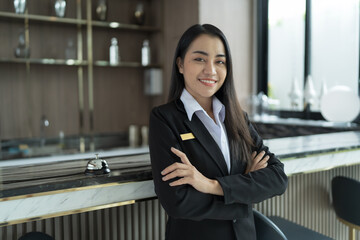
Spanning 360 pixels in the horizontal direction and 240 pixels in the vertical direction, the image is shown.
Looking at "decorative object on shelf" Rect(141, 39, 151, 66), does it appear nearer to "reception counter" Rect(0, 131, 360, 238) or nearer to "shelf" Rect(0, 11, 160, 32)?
"shelf" Rect(0, 11, 160, 32)

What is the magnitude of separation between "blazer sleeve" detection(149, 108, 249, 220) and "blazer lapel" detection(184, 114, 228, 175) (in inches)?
3.1

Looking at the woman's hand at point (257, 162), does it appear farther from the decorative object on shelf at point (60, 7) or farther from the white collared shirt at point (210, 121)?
the decorative object on shelf at point (60, 7)

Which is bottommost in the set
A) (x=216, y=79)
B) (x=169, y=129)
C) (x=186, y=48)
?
(x=169, y=129)

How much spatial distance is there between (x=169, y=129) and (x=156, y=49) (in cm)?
366

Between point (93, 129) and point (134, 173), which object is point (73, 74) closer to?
point (93, 129)

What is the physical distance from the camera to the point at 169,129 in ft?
4.16

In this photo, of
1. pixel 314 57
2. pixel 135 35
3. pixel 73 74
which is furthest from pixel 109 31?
pixel 314 57

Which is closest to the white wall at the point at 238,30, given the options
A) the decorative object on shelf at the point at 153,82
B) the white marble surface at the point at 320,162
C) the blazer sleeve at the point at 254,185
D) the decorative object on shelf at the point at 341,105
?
the decorative object on shelf at the point at 153,82

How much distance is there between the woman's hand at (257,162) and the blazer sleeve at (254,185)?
25mm

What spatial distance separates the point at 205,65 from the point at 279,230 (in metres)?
0.70

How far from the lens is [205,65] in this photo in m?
1.33

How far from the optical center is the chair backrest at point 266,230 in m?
1.41

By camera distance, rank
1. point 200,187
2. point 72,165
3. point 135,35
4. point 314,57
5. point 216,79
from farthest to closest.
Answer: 1. point 135,35
2. point 314,57
3. point 72,165
4. point 216,79
5. point 200,187

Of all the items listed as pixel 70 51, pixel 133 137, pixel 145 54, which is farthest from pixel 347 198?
pixel 70 51
